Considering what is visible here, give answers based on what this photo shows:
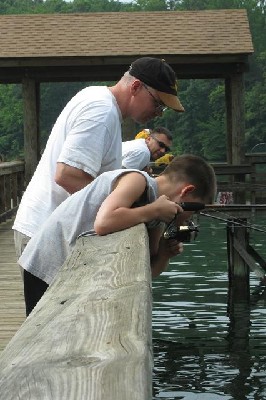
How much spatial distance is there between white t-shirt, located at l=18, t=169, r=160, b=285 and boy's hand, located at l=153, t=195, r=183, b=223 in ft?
0.27

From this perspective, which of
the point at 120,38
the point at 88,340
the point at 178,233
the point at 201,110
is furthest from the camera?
the point at 201,110

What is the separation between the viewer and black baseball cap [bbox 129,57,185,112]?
443 centimetres

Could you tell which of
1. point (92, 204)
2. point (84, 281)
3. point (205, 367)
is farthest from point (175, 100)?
point (205, 367)

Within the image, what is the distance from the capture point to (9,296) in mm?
9711

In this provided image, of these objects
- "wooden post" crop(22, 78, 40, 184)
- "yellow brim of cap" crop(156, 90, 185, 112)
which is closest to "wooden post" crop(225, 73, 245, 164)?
"wooden post" crop(22, 78, 40, 184)

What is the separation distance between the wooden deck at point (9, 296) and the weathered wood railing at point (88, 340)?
162 inches

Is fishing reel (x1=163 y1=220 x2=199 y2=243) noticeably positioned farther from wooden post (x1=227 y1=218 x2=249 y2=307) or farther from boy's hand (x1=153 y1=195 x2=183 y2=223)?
wooden post (x1=227 y1=218 x2=249 y2=307)

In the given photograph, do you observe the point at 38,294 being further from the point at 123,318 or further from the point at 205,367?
the point at 205,367

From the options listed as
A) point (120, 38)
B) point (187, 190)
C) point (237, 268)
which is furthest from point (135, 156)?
point (120, 38)

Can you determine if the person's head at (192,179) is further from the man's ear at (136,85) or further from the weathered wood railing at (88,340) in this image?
the weathered wood railing at (88,340)

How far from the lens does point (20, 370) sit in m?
1.95

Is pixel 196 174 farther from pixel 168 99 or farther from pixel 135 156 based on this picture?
pixel 135 156

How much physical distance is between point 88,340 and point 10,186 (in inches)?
693

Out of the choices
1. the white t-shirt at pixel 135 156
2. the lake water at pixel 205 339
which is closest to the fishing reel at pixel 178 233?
the white t-shirt at pixel 135 156
